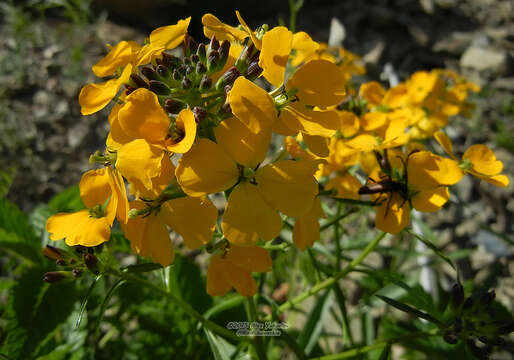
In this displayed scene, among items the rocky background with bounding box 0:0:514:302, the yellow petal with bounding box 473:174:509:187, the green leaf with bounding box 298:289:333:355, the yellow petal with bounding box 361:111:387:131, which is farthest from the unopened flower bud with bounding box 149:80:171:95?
→ the rocky background with bounding box 0:0:514:302

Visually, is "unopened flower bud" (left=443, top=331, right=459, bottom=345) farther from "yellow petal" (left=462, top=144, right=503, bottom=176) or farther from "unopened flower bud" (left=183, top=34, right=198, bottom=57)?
"unopened flower bud" (left=183, top=34, right=198, bottom=57)

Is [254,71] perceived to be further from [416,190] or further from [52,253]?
[52,253]

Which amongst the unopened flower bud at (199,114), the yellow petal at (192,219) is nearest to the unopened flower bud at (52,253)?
the yellow petal at (192,219)

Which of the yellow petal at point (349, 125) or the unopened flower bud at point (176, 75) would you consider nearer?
the unopened flower bud at point (176, 75)

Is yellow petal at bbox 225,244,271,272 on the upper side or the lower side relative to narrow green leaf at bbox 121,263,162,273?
upper

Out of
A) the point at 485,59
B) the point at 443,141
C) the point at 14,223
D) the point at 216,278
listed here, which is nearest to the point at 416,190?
the point at 443,141

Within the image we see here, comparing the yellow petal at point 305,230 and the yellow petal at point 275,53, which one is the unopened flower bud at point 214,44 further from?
the yellow petal at point 305,230

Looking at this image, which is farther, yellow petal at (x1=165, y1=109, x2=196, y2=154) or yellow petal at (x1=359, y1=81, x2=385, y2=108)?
yellow petal at (x1=359, y1=81, x2=385, y2=108)
